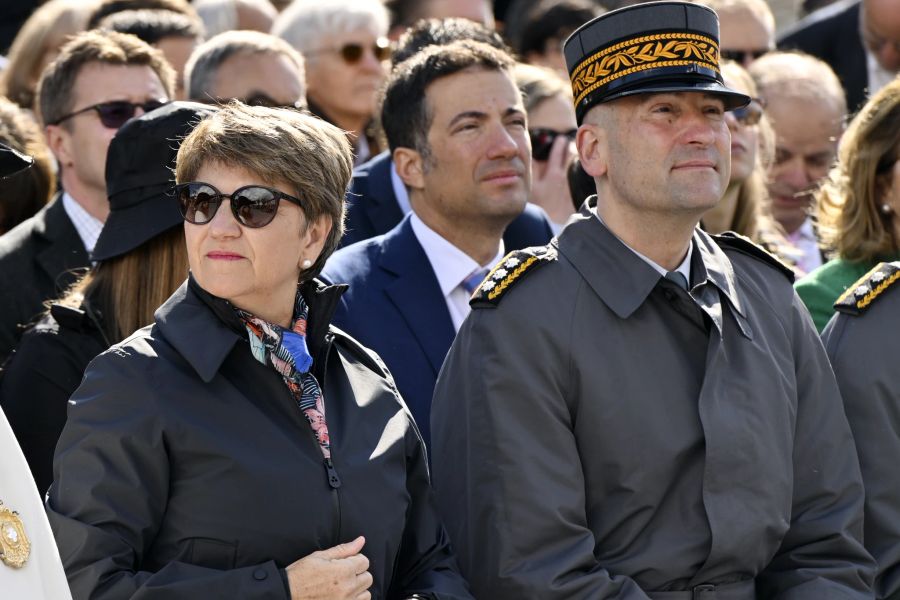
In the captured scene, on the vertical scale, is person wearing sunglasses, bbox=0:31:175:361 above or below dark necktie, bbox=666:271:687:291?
above

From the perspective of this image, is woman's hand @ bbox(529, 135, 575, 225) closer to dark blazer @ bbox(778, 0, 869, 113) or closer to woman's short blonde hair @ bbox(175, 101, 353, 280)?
dark blazer @ bbox(778, 0, 869, 113)

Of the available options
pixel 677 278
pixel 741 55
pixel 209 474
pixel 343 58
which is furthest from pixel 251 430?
pixel 741 55

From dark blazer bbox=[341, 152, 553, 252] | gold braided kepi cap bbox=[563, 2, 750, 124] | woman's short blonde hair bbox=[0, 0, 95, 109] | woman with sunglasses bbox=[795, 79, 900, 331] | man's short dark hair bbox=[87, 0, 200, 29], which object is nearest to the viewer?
gold braided kepi cap bbox=[563, 2, 750, 124]

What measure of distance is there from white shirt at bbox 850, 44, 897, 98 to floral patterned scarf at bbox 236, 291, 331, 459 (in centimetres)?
588

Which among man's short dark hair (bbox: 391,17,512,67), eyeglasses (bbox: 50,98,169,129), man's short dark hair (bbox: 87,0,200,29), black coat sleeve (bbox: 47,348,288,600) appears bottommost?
black coat sleeve (bbox: 47,348,288,600)

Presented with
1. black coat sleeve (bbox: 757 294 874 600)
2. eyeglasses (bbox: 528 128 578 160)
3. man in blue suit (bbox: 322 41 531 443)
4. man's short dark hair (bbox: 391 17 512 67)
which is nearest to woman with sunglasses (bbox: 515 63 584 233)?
eyeglasses (bbox: 528 128 578 160)

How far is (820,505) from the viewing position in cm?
405

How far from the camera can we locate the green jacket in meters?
5.08

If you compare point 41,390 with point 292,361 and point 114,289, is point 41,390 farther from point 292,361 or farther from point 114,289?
point 292,361

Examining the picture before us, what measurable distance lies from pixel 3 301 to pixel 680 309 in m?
2.35

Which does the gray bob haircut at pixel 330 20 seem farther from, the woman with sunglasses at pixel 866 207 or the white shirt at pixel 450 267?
the woman with sunglasses at pixel 866 207

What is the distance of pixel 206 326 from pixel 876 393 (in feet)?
6.87

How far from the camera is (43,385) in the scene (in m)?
4.00

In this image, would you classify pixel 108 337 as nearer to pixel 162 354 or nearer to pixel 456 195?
pixel 162 354
